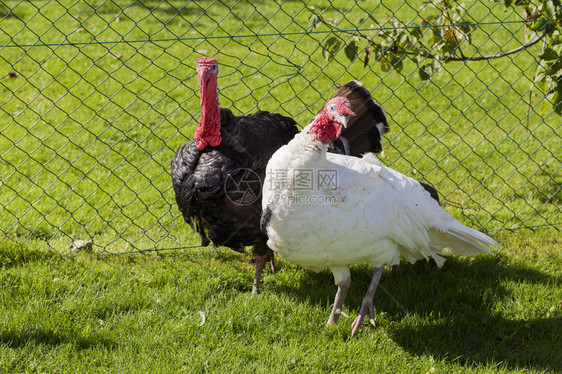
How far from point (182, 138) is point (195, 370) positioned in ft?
9.47

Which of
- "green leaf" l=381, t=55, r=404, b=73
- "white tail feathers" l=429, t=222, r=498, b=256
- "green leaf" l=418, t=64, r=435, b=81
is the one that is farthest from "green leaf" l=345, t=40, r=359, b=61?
"white tail feathers" l=429, t=222, r=498, b=256

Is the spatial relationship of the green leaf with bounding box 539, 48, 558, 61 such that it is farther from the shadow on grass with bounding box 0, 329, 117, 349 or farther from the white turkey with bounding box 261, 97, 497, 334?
the shadow on grass with bounding box 0, 329, 117, 349

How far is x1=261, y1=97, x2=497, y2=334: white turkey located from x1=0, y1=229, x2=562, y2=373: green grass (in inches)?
11.4

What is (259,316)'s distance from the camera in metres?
3.30

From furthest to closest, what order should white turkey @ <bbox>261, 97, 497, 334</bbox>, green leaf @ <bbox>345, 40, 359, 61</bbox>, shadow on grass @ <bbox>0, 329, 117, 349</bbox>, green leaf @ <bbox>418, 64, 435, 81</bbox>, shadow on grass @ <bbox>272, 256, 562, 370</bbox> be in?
1. green leaf @ <bbox>418, 64, 435, 81</bbox>
2. green leaf @ <bbox>345, 40, 359, 61</bbox>
3. shadow on grass @ <bbox>272, 256, 562, 370</bbox>
4. shadow on grass @ <bbox>0, 329, 117, 349</bbox>
5. white turkey @ <bbox>261, 97, 497, 334</bbox>

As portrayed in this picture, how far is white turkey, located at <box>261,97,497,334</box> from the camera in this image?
2846mm

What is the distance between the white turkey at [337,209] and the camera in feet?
9.34

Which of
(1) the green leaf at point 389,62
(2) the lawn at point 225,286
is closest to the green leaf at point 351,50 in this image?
(2) the lawn at point 225,286

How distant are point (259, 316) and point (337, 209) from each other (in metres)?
0.90

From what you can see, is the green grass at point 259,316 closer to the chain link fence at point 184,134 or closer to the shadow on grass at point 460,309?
the shadow on grass at point 460,309

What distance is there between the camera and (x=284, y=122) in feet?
12.3

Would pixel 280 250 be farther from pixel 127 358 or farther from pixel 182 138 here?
pixel 182 138

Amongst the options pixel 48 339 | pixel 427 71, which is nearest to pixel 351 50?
pixel 427 71

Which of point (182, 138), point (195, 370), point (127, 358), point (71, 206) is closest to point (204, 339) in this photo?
point (195, 370)
